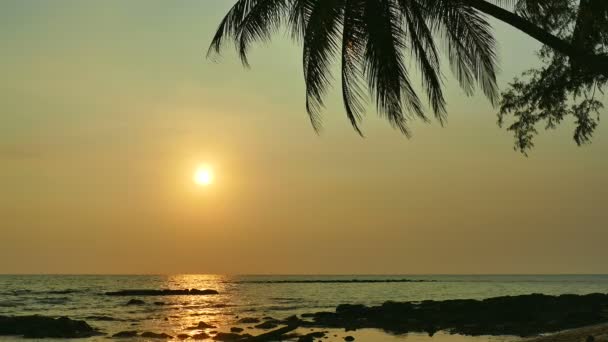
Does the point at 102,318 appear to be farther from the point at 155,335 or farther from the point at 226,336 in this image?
the point at 226,336

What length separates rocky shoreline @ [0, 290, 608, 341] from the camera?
28.1m

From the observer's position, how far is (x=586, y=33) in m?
10.5

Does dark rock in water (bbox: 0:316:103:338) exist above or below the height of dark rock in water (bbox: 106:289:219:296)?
below

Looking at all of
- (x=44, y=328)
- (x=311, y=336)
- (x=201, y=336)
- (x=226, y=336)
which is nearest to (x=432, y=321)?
(x=311, y=336)

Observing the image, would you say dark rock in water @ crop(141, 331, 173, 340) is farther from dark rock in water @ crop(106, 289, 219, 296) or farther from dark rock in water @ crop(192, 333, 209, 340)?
dark rock in water @ crop(106, 289, 219, 296)

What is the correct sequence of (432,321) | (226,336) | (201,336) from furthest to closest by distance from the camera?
1. (432,321)
2. (201,336)
3. (226,336)

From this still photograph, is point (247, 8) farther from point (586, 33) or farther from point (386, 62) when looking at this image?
point (586, 33)

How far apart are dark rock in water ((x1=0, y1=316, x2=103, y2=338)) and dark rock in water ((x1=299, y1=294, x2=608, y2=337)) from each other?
10.8 m

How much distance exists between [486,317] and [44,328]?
21.5 meters

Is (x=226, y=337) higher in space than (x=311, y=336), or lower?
lower

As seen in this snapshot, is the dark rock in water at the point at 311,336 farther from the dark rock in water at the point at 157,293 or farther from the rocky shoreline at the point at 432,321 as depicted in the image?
the dark rock in water at the point at 157,293

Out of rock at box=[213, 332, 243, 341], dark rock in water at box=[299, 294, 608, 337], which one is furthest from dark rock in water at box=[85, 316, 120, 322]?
dark rock in water at box=[299, 294, 608, 337]

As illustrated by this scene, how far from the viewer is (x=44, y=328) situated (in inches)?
1210

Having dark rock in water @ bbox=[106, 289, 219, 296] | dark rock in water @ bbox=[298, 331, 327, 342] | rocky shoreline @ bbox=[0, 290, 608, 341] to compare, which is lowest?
dark rock in water @ bbox=[298, 331, 327, 342]
